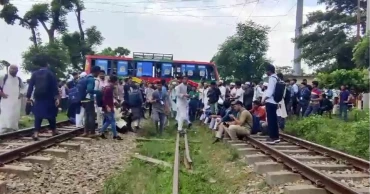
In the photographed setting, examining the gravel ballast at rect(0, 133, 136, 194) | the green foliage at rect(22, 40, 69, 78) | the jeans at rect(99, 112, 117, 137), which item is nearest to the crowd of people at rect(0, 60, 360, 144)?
the jeans at rect(99, 112, 117, 137)

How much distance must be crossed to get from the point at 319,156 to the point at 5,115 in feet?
23.8

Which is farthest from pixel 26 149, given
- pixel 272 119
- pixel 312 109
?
pixel 312 109

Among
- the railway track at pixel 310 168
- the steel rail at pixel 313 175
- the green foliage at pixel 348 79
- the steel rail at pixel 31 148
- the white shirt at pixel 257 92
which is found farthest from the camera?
the green foliage at pixel 348 79

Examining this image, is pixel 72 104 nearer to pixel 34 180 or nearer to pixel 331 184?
pixel 34 180

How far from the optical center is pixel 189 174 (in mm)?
9070

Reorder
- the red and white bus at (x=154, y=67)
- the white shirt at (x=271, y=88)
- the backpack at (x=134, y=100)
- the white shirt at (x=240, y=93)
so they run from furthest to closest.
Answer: the red and white bus at (x=154, y=67) < the white shirt at (x=240, y=93) < the backpack at (x=134, y=100) < the white shirt at (x=271, y=88)

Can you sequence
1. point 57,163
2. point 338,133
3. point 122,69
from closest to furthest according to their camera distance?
point 57,163 → point 338,133 → point 122,69

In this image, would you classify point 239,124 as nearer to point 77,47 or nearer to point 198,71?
point 198,71

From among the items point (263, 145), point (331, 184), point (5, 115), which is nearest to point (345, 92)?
point (263, 145)

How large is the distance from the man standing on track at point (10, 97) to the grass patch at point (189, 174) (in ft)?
9.94

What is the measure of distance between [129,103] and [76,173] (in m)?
8.06

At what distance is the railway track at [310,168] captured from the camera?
7.08 meters

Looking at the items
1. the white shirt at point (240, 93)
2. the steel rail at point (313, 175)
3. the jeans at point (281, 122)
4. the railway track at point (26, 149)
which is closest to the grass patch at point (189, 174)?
the steel rail at point (313, 175)

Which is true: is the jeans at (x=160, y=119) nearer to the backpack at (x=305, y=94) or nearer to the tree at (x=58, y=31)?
the backpack at (x=305, y=94)
